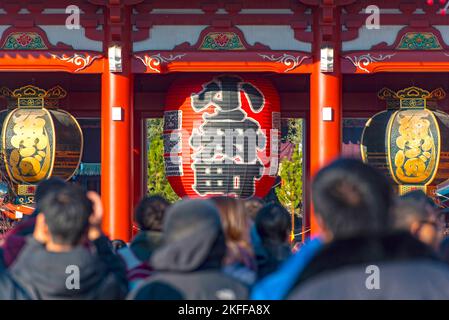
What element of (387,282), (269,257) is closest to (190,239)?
(387,282)

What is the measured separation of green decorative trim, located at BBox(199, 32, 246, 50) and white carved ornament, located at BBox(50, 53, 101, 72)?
1391 millimetres

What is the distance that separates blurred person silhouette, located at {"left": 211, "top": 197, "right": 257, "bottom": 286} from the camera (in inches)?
187

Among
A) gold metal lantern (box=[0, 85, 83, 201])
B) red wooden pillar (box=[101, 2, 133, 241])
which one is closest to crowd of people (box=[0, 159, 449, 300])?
red wooden pillar (box=[101, 2, 133, 241])

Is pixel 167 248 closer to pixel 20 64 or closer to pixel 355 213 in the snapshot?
pixel 355 213

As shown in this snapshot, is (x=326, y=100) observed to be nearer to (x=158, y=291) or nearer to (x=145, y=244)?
(x=145, y=244)

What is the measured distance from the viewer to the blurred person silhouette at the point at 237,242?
15.6ft

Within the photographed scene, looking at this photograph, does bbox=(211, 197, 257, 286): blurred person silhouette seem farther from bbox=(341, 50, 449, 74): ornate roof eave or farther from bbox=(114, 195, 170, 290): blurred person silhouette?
bbox=(341, 50, 449, 74): ornate roof eave

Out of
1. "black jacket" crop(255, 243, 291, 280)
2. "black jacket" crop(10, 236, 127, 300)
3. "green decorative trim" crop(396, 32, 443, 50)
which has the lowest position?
"black jacket" crop(255, 243, 291, 280)

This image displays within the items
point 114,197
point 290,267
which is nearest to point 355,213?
point 290,267

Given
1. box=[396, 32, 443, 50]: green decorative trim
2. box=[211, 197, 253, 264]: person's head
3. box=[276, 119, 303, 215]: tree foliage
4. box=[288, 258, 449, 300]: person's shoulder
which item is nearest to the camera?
box=[288, 258, 449, 300]: person's shoulder

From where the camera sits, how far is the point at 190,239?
4.09 meters

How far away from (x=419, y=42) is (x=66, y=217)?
8.78 meters

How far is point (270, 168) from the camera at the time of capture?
41.5ft

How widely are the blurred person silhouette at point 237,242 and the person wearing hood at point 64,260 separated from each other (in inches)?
25.8
